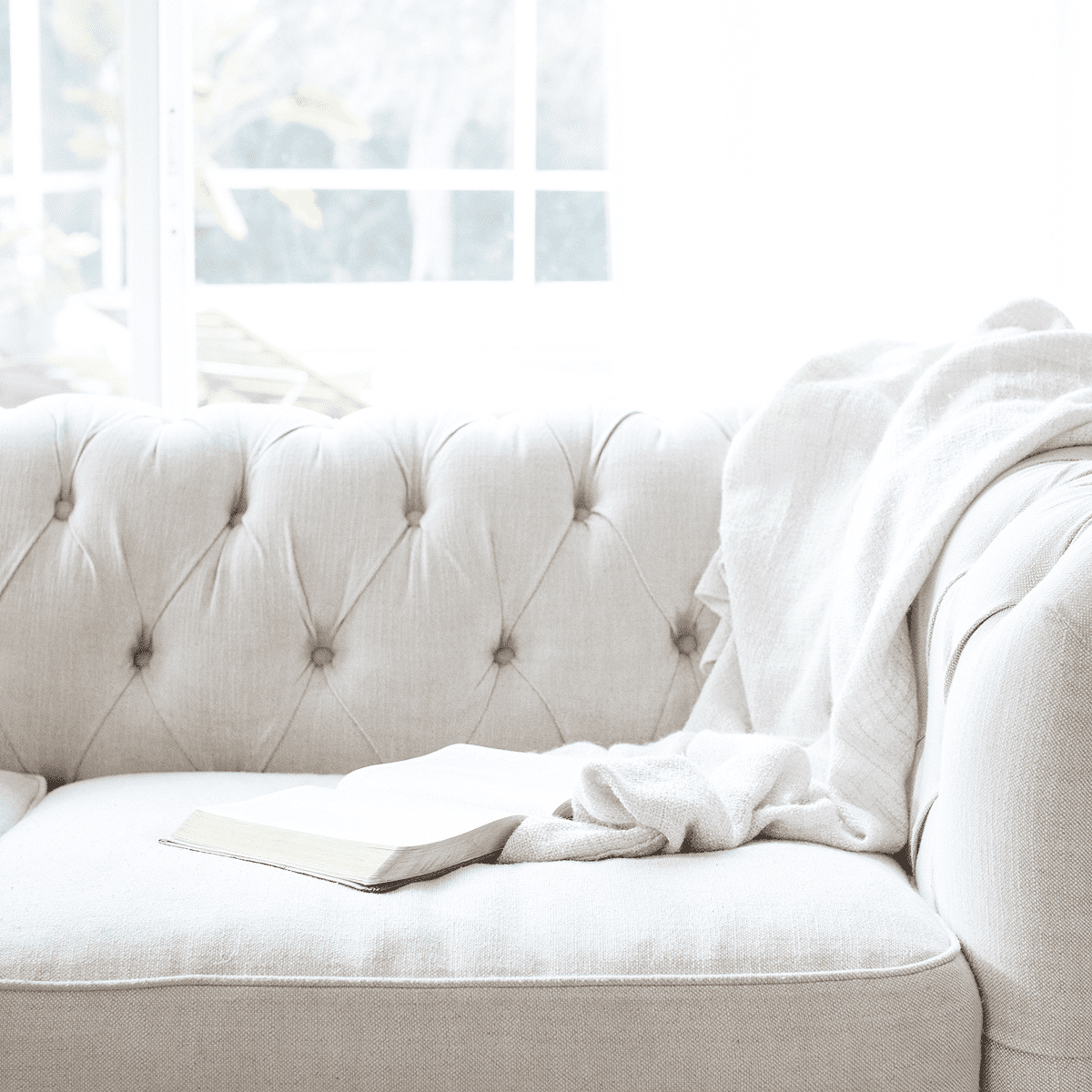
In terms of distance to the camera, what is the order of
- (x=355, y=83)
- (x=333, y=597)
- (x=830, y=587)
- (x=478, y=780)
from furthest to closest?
(x=355, y=83)
(x=333, y=597)
(x=830, y=587)
(x=478, y=780)

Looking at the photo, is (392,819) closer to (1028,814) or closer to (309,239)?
(1028,814)

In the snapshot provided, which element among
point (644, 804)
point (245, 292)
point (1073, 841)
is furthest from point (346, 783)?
point (245, 292)

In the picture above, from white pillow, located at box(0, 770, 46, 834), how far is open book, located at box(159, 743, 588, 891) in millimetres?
261

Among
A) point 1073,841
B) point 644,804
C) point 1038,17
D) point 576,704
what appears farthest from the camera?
point 1038,17

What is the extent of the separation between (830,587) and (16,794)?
93 centimetres

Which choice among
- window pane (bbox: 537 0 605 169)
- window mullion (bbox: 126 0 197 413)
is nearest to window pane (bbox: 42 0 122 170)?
window mullion (bbox: 126 0 197 413)

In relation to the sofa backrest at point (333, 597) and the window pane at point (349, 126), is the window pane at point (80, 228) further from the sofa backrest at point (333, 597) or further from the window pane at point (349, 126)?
the sofa backrest at point (333, 597)

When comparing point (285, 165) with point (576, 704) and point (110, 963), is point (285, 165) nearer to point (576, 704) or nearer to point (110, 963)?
point (576, 704)

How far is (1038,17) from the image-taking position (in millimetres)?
2119

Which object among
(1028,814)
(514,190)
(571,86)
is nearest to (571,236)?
(514,190)

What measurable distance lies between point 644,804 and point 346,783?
0.36 metres

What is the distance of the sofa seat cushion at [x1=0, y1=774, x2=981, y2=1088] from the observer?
2.76 feet

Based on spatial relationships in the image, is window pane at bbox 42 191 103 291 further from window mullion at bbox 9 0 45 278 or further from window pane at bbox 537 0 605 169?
window pane at bbox 537 0 605 169

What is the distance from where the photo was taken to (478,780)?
3.91 ft
